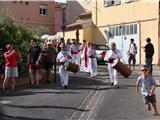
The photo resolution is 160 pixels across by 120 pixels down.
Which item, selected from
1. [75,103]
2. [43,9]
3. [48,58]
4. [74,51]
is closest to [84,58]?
[74,51]

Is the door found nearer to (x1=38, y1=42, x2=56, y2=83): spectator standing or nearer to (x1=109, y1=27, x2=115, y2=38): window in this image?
(x1=109, y1=27, x2=115, y2=38): window

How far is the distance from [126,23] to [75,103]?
26.5 m

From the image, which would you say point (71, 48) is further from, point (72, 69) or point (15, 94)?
point (15, 94)

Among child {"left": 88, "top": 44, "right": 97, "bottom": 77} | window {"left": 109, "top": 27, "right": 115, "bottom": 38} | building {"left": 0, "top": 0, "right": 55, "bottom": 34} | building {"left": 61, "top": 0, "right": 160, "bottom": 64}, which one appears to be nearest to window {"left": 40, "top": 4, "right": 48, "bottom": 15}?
building {"left": 0, "top": 0, "right": 55, "bottom": 34}

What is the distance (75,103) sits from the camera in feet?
53.0

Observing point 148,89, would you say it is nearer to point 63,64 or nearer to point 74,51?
point 63,64

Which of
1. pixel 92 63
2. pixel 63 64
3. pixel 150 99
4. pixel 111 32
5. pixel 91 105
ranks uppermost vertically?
pixel 111 32

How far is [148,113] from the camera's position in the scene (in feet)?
46.3

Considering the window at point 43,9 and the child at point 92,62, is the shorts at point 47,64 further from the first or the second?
the window at point 43,9

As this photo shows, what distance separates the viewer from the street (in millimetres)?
13867

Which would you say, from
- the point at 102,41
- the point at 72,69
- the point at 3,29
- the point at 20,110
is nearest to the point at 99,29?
the point at 102,41

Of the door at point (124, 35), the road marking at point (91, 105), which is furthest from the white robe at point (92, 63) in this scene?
the door at point (124, 35)

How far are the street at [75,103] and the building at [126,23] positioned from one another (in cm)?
1722

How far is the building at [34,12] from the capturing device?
61.8 metres
